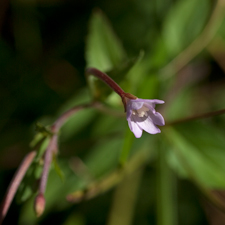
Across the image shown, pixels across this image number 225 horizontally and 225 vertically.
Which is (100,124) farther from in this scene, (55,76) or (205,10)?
(205,10)

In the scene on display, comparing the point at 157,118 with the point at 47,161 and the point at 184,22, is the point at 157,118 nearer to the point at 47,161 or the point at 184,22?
the point at 47,161

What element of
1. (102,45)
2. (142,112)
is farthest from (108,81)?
(102,45)

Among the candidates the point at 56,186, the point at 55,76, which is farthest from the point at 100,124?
the point at 55,76

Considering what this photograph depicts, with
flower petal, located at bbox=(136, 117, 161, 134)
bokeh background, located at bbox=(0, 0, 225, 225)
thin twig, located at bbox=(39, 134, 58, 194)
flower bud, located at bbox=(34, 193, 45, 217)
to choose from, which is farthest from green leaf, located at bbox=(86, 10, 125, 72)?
flower bud, located at bbox=(34, 193, 45, 217)

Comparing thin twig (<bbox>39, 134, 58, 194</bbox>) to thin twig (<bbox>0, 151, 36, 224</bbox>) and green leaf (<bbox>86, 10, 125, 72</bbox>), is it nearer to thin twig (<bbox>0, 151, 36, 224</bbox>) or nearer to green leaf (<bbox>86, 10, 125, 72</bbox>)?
thin twig (<bbox>0, 151, 36, 224</bbox>)

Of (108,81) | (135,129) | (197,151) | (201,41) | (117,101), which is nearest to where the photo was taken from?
(135,129)

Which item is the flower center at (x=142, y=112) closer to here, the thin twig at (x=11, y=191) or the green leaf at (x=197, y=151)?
the thin twig at (x=11, y=191)
